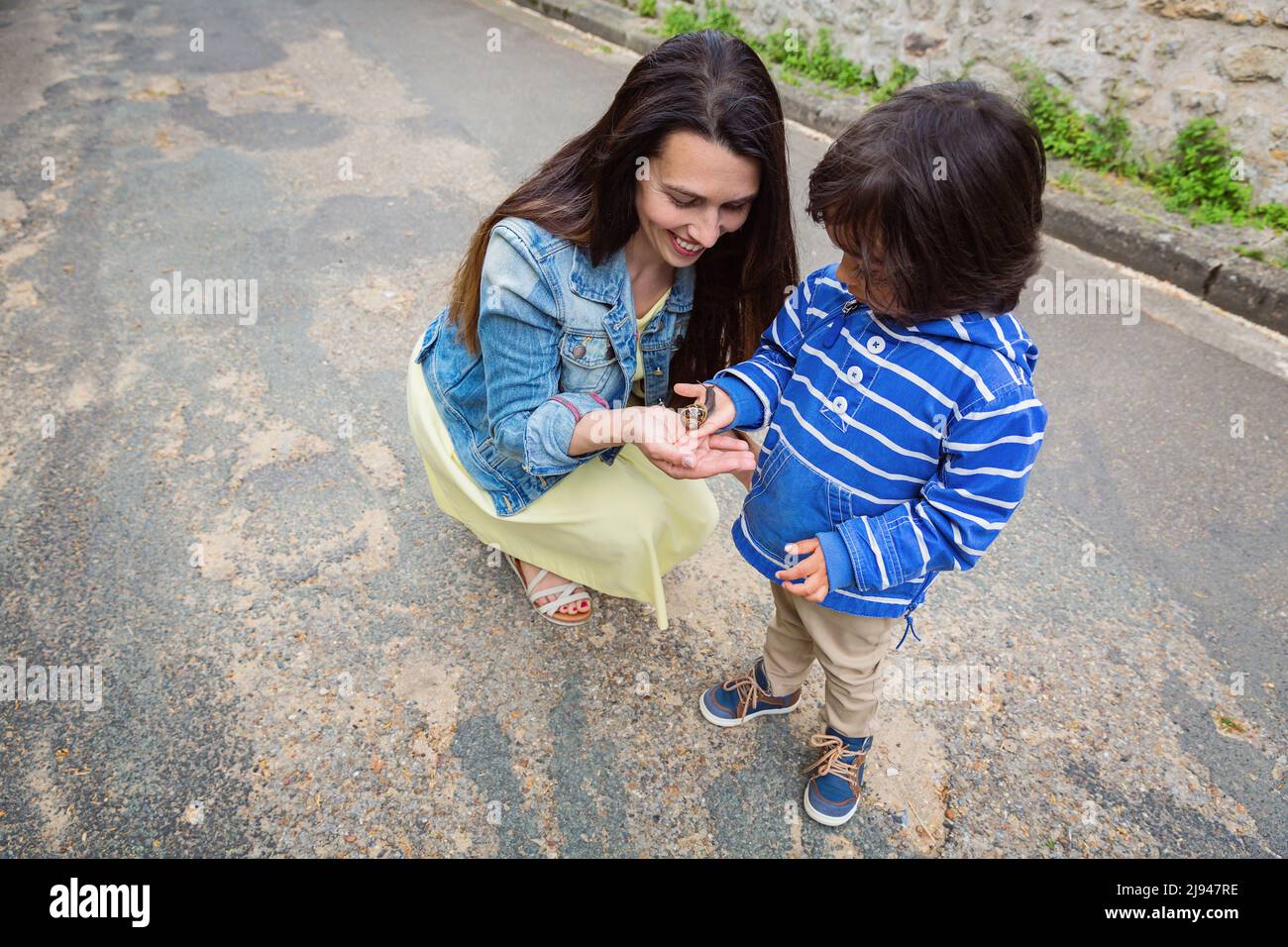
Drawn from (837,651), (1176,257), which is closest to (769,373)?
(837,651)

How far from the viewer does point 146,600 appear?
2342 mm

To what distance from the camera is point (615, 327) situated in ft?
6.34

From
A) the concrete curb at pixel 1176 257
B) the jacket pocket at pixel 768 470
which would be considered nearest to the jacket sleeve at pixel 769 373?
the jacket pocket at pixel 768 470

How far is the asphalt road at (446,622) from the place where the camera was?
6.34ft

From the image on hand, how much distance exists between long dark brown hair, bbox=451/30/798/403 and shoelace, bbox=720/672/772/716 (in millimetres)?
827

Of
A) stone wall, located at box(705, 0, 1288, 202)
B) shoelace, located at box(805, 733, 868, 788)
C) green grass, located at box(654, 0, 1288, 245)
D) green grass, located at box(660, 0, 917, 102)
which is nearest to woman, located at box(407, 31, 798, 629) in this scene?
shoelace, located at box(805, 733, 868, 788)

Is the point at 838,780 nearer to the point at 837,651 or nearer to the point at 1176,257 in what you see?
the point at 837,651

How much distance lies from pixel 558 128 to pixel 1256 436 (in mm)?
4255

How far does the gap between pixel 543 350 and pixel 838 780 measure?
4.02ft

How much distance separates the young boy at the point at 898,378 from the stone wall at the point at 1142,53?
3624 mm

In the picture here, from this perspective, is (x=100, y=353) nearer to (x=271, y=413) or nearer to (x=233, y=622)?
(x=271, y=413)

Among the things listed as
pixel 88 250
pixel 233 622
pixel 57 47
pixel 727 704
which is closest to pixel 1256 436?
pixel 727 704

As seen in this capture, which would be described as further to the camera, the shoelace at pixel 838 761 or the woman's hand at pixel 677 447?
the shoelace at pixel 838 761

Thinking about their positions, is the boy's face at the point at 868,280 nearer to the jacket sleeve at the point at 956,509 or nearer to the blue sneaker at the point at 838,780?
the jacket sleeve at the point at 956,509
